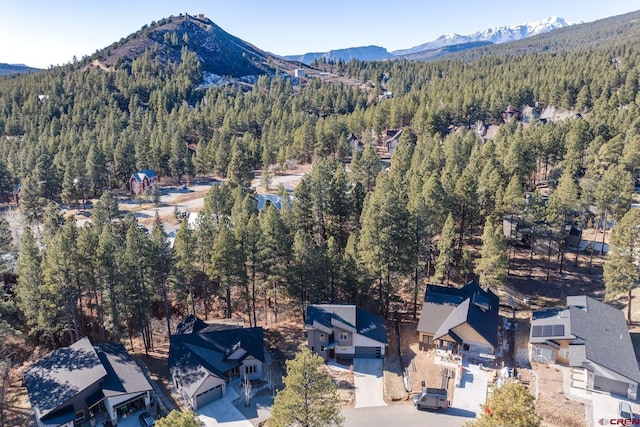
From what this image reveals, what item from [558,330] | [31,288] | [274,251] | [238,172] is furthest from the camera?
[238,172]

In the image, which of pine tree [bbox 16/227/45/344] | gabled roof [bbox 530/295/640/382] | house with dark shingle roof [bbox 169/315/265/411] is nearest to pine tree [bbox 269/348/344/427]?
house with dark shingle roof [bbox 169/315/265/411]

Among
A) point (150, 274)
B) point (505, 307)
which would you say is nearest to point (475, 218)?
point (505, 307)

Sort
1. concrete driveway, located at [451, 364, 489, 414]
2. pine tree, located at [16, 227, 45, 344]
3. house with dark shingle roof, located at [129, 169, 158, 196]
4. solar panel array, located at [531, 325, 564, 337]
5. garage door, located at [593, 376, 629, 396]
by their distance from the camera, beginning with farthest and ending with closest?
house with dark shingle roof, located at [129, 169, 158, 196] < pine tree, located at [16, 227, 45, 344] < solar panel array, located at [531, 325, 564, 337] < concrete driveway, located at [451, 364, 489, 414] < garage door, located at [593, 376, 629, 396]

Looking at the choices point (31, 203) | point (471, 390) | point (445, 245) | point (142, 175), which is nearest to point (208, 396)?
point (471, 390)

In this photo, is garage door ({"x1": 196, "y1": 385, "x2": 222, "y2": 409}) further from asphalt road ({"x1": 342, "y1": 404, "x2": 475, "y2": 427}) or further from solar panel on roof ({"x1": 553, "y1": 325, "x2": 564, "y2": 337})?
solar panel on roof ({"x1": 553, "y1": 325, "x2": 564, "y2": 337})

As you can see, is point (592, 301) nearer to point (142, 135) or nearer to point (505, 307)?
point (505, 307)

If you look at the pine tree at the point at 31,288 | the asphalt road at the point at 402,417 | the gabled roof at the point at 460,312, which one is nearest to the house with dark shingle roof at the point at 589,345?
the gabled roof at the point at 460,312

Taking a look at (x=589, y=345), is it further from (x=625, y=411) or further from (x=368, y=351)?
(x=368, y=351)
